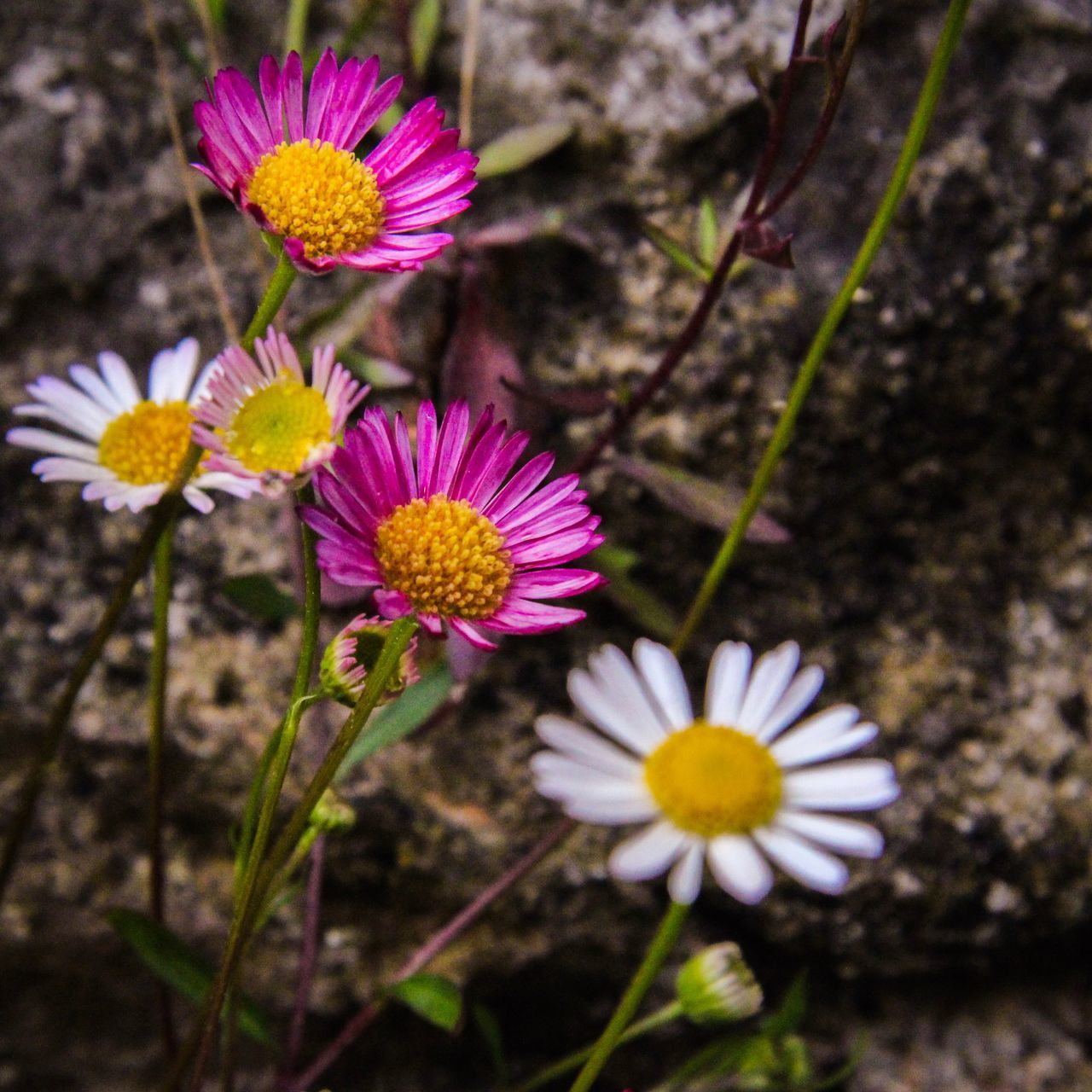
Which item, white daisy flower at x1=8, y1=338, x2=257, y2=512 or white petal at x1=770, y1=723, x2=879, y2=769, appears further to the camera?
white daisy flower at x1=8, y1=338, x2=257, y2=512

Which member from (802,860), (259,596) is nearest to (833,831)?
(802,860)

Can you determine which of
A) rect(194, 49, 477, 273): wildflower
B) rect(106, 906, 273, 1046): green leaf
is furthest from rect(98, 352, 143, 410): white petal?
rect(106, 906, 273, 1046): green leaf

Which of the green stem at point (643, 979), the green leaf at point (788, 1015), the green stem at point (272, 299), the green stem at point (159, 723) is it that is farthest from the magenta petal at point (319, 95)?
the green leaf at point (788, 1015)

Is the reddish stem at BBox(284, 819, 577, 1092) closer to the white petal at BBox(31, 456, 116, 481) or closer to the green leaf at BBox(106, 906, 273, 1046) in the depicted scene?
the green leaf at BBox(106, 906, 273, 1046)

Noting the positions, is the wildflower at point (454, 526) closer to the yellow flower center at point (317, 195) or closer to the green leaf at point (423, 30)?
the yellow flower center at point (317, 195)

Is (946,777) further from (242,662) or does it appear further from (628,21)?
(628,21)

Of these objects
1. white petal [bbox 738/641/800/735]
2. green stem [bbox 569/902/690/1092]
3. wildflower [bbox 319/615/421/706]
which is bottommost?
green stem [bbox 569/902/690/1092]

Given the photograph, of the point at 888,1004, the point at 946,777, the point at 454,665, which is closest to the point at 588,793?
the point at 454,665

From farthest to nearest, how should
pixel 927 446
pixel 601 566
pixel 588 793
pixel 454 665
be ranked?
pixel 927 446 → pixel 601 566 → pixel 454 665 → pixel 588 793
